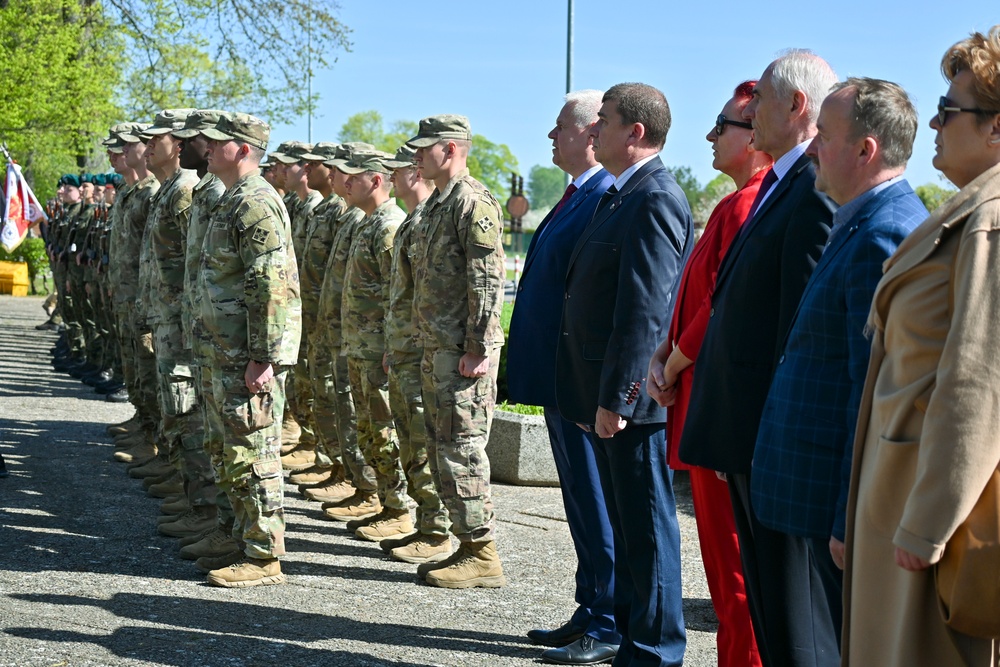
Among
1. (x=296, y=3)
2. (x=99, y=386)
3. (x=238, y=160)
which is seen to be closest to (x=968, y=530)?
(x=238, y=160)

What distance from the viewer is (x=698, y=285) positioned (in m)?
4.26

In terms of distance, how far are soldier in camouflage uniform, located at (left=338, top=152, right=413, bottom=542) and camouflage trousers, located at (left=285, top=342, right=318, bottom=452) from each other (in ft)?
6.43

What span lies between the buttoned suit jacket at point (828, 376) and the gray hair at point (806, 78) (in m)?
0.63

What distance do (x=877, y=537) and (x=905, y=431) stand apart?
27 cm

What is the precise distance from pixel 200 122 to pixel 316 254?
3.14m

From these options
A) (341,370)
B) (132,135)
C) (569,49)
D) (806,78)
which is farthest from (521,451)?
(569,49)

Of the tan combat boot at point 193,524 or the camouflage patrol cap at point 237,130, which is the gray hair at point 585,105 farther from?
the tan combat boot at point 193,524

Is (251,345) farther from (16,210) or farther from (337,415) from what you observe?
(16,210)

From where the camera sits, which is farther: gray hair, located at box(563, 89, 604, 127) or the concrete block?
the concrete block

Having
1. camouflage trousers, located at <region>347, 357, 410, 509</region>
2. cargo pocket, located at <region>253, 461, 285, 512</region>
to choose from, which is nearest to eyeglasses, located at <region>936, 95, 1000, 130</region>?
cargo pocket, located at <region>253, 461, 285, 512</region>

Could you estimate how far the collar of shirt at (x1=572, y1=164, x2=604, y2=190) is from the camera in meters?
5.78

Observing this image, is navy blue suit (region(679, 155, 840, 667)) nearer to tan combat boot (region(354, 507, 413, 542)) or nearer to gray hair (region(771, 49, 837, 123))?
gray hair (region(771, 49, 837, 123))

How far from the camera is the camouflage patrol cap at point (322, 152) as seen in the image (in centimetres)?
950

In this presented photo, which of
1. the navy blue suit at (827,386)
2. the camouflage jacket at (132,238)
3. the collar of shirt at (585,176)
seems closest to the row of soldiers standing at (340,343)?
the collar of shirt at (585,176)
